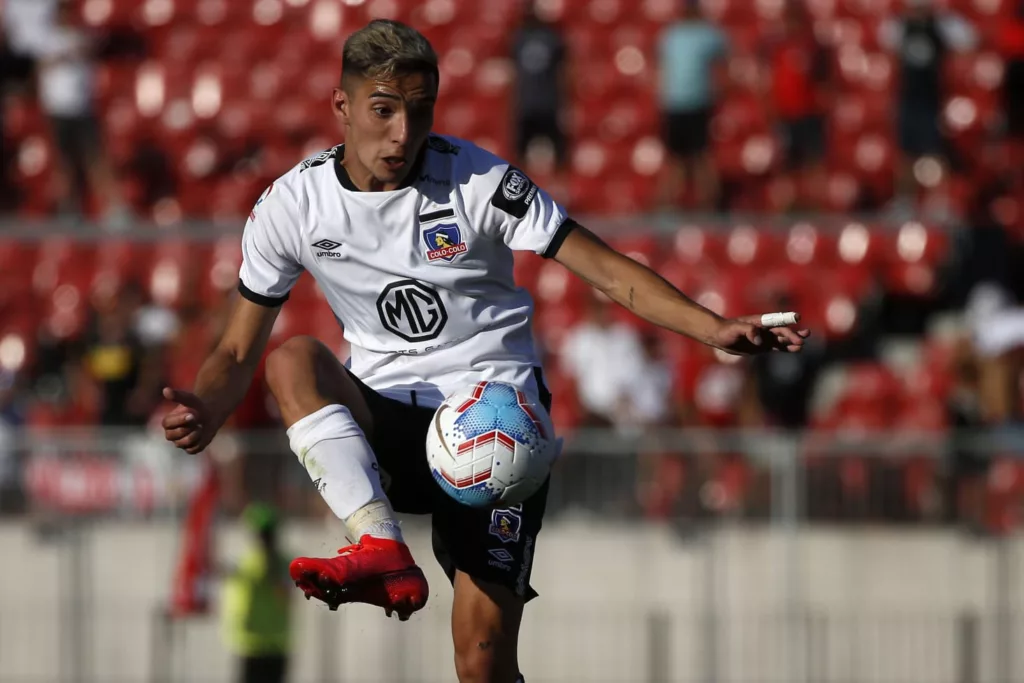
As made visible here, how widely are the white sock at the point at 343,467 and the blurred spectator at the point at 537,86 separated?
9.79m

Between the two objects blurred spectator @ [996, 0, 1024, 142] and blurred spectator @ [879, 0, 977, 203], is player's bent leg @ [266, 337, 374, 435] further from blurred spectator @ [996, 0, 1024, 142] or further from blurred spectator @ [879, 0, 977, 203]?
blurred spectator @ [996, 0, 1024, 142]

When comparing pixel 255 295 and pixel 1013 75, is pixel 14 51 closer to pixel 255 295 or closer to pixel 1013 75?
pixel 1013 75

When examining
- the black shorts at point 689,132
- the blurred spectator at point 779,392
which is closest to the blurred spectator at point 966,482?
the blurred spectator at point 779,392

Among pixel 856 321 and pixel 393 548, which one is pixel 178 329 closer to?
pixel 856 321

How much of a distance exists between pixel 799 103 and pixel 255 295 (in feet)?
31.1

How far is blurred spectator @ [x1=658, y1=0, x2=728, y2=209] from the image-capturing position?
50.3 feet

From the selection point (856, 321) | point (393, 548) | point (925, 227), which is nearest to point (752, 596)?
point (856, 321)

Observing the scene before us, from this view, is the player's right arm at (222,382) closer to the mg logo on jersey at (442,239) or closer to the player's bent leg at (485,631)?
the mg logo on jersey at (442,239)

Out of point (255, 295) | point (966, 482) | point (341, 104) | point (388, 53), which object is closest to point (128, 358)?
point (966, 482)

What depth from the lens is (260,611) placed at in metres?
12.9

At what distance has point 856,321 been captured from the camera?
14336 mm

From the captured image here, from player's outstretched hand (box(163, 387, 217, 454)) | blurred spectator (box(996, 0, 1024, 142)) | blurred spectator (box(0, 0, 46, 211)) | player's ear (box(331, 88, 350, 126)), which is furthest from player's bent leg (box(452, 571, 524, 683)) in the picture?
blurred spectator (box(0, 0, 46, 211))

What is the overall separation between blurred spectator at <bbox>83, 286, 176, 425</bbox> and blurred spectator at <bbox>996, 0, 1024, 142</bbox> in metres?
7.66

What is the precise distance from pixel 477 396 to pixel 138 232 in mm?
10288
